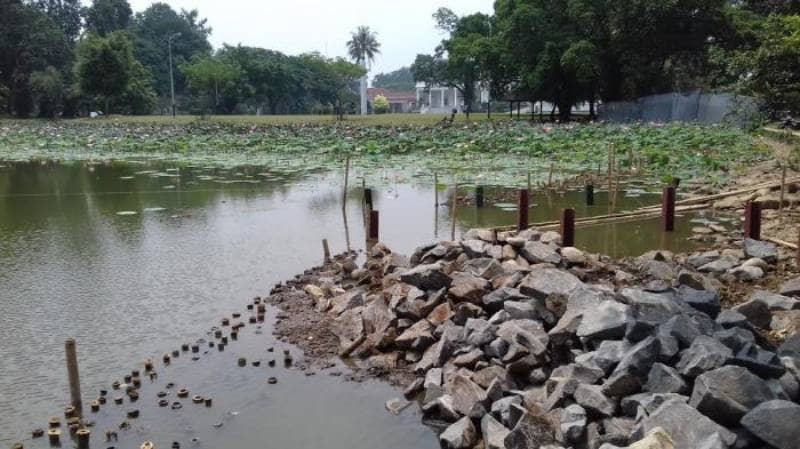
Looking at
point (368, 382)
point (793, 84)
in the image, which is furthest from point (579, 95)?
point (368, 382)

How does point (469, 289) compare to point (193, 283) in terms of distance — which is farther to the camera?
point (193, 283)

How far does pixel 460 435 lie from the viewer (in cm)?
505

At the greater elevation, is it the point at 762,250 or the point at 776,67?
the point at 776,67

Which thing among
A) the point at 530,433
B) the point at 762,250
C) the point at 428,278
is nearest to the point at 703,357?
the point at 530,433

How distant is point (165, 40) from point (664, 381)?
252ft

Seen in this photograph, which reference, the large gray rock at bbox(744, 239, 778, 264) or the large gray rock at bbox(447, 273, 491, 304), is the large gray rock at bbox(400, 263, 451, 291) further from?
the large gray rock at bbox(744, 239, 778, 264)

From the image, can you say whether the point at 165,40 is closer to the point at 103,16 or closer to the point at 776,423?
the point at 103,16

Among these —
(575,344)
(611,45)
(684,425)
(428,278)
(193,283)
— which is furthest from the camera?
(611,45)

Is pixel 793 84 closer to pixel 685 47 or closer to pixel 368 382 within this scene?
pixel 368 382

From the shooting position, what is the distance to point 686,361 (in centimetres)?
462

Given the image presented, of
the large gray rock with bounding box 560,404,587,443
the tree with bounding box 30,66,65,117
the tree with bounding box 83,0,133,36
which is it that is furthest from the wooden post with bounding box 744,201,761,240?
the tree with bounding box 83,0,133,36

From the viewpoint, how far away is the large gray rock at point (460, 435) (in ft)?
16.5

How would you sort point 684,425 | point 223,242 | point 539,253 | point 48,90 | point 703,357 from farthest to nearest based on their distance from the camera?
point 48,90 < point 223,242 < point 539,253 < point 703,357 < point 684,425

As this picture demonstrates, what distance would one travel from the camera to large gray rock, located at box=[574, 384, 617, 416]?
458 centimetres
